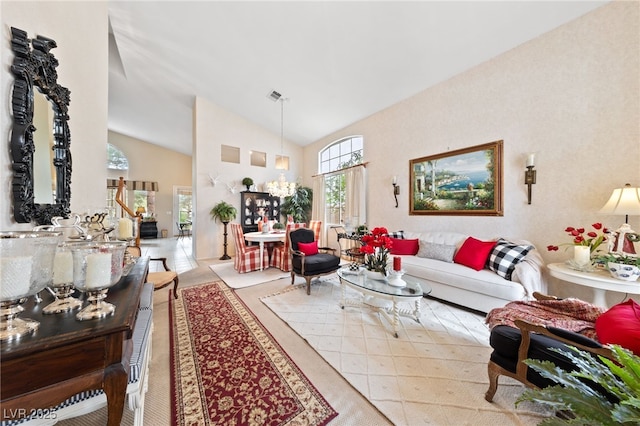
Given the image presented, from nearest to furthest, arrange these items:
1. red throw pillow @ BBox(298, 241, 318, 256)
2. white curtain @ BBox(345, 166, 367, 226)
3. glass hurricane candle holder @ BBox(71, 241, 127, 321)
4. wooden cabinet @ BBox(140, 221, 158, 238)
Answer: glass hurricane candle holder @ BBox(71, 241, 127, 321), red throw pillow @ BBox(298, 241, 318, 256), white curtain @ BBox(345, 166, 367, 226), wooden cabinet @ BBox(140, 221, 158, 238)

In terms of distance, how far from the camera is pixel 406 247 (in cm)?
359

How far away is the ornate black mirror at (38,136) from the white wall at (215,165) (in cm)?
396

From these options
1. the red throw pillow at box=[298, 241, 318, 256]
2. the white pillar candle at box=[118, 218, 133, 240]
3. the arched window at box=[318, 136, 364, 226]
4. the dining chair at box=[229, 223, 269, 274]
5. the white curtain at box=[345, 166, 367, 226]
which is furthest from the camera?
the arched window at box=[318, 136, 364, 226]

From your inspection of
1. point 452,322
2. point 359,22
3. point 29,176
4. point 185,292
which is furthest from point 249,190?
point 452,322

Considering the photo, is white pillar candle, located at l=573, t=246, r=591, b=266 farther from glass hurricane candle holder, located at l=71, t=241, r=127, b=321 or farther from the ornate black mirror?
the ornate black mirror

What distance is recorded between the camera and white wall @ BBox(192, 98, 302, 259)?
5.41 m

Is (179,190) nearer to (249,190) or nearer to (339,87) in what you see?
(249,190)

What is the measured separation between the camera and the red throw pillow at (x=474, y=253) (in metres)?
2.72

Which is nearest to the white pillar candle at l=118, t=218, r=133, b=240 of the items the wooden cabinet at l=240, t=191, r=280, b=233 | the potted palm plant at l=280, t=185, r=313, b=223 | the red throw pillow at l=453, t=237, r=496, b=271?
the red throw pillow at l=453, t=237, r=496, b=271

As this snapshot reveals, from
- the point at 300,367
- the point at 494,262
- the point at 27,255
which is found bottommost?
the point at 300,367

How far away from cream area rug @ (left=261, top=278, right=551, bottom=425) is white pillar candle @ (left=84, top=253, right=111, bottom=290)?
161cm

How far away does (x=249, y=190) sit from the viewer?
20.2 ft

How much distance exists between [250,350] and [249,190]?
15.8ft

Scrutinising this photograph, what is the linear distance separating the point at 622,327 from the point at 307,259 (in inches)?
110
